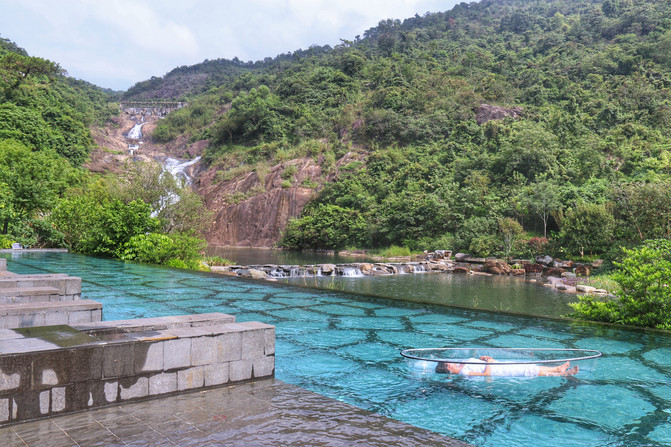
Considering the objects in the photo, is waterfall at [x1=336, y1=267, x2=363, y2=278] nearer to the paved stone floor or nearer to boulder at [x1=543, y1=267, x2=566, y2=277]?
boulder at [x1=543, y1=267, x2=566, y2=277]

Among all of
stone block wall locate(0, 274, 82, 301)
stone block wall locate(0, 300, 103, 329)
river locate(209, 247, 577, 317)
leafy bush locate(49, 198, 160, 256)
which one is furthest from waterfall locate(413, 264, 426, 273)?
stone block wall locate(0, 300, 103, 329)

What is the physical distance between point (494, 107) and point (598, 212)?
19.2 metres

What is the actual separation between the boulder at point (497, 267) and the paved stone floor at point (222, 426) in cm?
1699

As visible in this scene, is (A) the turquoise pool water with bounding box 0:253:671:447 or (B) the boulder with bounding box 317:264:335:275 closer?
(A) the turquoise pool water with bounding box 0:253:671:447

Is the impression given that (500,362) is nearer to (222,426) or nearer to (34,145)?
(222,426)

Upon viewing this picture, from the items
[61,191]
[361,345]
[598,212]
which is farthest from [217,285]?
[61,191]

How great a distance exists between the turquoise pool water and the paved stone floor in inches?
13.1

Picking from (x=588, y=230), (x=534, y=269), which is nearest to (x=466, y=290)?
(x=534, y=269)

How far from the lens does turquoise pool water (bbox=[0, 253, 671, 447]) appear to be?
2453 mm

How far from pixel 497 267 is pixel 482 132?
16.0 metres

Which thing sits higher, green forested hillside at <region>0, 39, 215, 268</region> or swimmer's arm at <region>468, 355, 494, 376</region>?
green forested hillside at <region>0, 39, 215, 268</region>

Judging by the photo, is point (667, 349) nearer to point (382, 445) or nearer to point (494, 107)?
point (382, 445)

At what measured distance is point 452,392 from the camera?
2904 millimetres

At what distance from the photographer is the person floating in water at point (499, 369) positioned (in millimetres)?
3045
